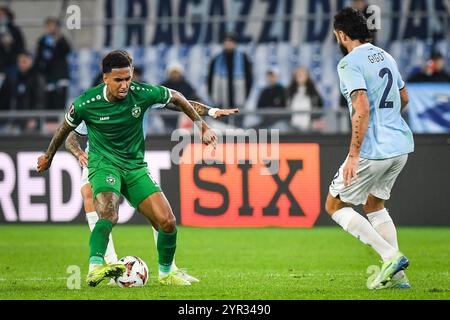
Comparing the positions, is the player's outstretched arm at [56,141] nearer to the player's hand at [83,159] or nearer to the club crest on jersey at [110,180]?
the player's hand at [83,159]

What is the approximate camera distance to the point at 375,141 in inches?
352

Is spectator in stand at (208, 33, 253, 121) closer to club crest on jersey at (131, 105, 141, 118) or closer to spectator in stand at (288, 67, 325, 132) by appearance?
spectator in stand at (288, 67, 325, 132)

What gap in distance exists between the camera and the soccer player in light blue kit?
28.8 ft

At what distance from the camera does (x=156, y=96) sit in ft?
31.0

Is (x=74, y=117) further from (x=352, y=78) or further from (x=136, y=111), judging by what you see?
(x=352, y=78)

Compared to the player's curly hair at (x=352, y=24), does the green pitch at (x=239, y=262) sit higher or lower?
lower

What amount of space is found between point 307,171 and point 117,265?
699 centimetres

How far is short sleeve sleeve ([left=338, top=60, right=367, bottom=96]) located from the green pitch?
63.1 inches

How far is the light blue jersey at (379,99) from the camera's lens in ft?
29.0

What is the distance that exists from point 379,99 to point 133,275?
2.51 metres

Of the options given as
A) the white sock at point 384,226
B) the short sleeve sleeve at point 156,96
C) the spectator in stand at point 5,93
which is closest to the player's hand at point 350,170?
the white sock at point 384,226

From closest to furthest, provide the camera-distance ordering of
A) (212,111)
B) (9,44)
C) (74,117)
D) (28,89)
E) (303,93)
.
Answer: (74,117) < (212,111) < (303,93) < (28,89) < (9,44)

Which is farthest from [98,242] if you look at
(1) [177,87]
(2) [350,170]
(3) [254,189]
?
(1) [177,87]

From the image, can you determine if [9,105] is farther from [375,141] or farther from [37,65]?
[375,141]
